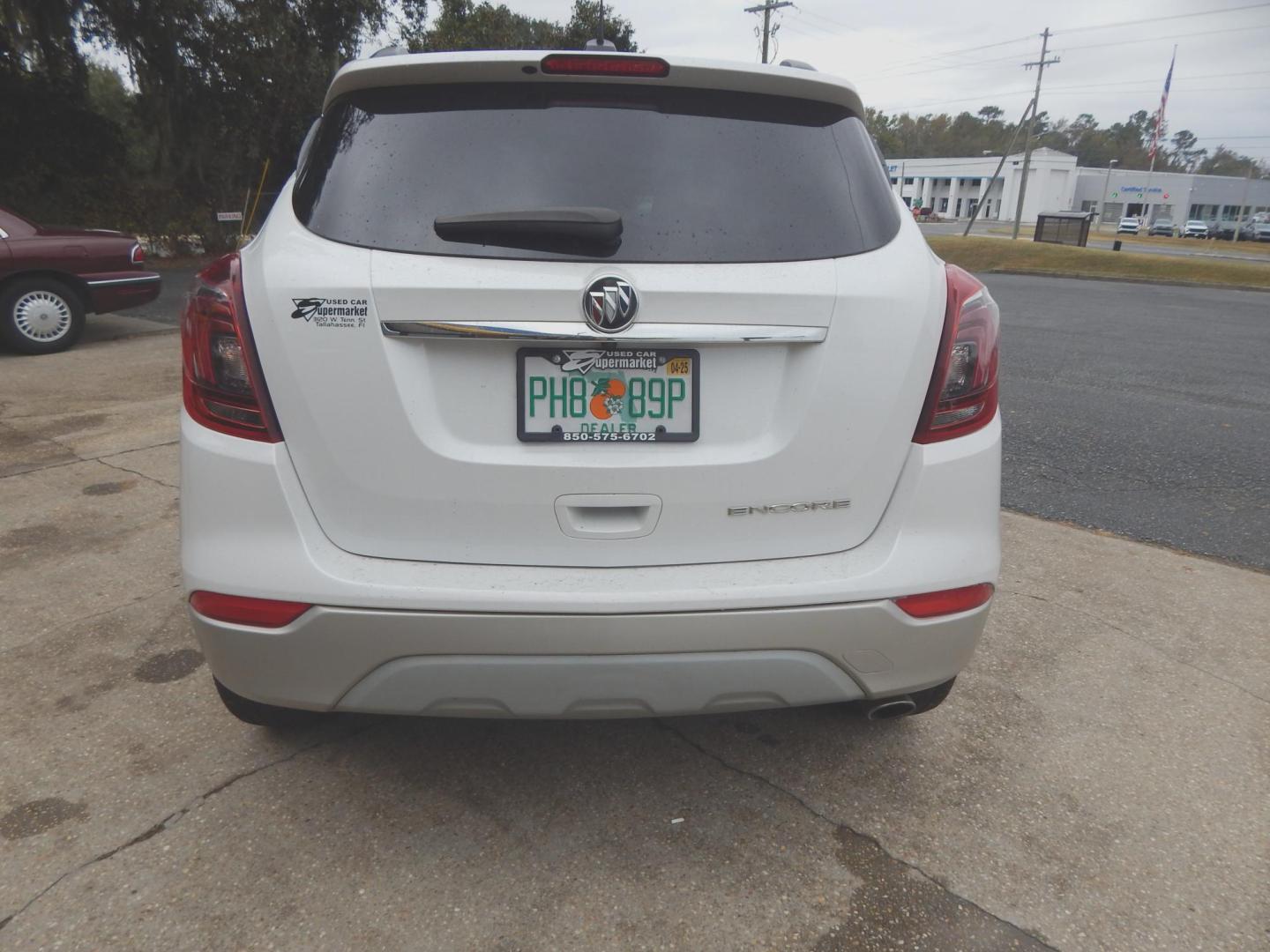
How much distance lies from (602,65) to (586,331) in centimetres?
64

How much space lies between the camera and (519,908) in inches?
74.1

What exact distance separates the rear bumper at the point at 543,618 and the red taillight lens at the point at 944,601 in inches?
0.8

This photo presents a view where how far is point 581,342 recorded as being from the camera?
5.74ft

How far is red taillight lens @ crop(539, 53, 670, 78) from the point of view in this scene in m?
1.91

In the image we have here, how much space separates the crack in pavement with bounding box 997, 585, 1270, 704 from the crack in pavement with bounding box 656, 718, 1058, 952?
60.5 inches

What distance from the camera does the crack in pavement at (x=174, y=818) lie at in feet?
6.15

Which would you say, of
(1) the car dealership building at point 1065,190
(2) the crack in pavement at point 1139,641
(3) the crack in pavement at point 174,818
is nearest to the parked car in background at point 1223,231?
(1) the car dealership building at point 1065,190

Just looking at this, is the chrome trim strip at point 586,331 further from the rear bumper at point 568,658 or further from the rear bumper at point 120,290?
the rear bumper at point 120,290

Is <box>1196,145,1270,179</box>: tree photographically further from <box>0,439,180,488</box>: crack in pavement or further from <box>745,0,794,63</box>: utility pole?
<box>0,439,180,488</box>: crack in pavement

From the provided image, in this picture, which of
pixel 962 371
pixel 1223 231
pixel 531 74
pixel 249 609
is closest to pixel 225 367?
pixel 249 609

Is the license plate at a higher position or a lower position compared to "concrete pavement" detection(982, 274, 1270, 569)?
higher

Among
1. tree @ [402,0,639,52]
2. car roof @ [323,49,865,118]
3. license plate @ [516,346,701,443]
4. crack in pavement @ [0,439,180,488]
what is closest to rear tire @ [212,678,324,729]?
license plate @ [516,346,701,443]

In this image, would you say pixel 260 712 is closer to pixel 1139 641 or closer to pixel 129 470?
pixel 1139 641

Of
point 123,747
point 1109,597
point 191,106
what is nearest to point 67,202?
point 191,106
